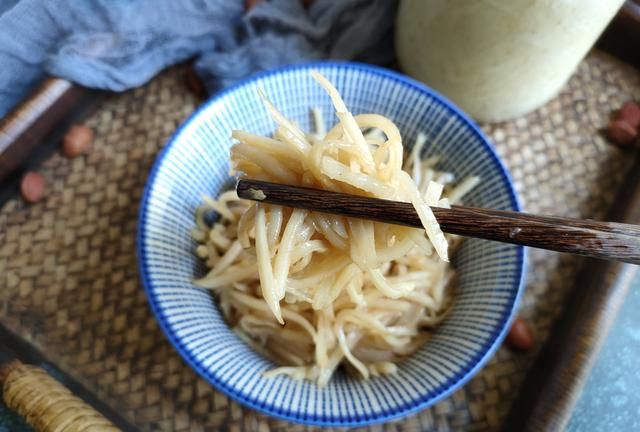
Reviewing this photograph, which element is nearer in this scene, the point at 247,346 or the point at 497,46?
the point at 247,346

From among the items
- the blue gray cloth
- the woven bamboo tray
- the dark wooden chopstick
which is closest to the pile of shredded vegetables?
the dark wooden chopstick

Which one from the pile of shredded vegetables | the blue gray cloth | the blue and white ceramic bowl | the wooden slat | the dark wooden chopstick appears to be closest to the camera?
the dark wooden chopstick

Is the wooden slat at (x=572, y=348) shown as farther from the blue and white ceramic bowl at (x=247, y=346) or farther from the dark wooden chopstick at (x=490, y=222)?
the dark wooden chopstick at (x=490, y=222)

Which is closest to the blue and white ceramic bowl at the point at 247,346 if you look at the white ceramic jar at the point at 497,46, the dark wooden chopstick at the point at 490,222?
the white ceramic jar at the point at 497,46

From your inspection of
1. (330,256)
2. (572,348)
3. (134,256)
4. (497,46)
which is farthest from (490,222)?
(134,256)

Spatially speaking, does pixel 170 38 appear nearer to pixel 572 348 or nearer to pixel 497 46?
pixel 497 46

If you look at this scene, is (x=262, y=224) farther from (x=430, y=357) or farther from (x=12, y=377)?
(x=12, y=377)

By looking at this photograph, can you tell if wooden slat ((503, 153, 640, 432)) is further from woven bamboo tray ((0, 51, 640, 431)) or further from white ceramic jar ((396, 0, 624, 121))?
white ceramic jar ((396, 0, 624, 121))
